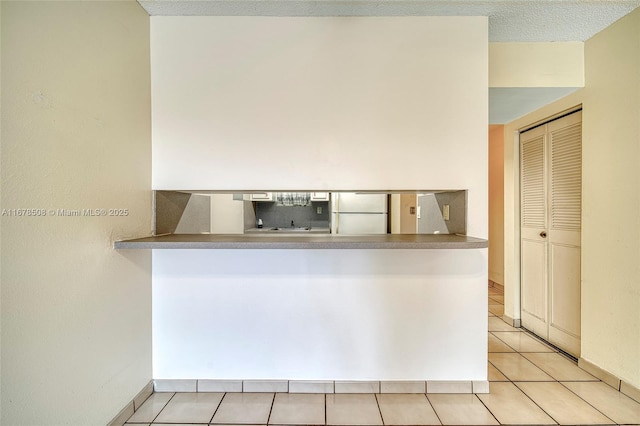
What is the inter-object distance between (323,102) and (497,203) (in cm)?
360

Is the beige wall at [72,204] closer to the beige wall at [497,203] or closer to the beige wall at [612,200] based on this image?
the beige wall at [612,200]

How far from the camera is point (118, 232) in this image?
58.4 inches

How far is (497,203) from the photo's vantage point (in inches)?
164

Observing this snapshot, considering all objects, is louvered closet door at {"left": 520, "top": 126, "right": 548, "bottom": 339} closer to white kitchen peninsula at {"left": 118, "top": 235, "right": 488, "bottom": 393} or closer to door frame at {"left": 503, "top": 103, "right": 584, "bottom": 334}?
door frame at {"left": 503, "top": 103, "right": 584, "bottom": 334}

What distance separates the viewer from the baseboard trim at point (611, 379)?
1.70m

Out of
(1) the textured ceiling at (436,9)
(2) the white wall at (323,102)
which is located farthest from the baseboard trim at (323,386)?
(1) the textured ceiling at (436,9)

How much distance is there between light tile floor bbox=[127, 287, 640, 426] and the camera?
60.4 inches

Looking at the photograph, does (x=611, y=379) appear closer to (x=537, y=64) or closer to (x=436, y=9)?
(x=537, y=64)

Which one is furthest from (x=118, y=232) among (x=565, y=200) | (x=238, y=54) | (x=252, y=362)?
(x=565, y=200)

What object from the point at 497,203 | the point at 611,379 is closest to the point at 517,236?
the point at 611,379

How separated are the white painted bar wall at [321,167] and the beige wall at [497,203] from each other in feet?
9.23

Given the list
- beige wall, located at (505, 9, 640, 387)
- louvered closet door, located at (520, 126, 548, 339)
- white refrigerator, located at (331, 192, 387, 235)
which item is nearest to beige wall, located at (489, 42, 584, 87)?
beige wall, located at (505, 9, 640, 387)

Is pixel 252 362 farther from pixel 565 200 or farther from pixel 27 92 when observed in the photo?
pixel 565 200

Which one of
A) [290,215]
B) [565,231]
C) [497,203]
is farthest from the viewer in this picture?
[497,203]
